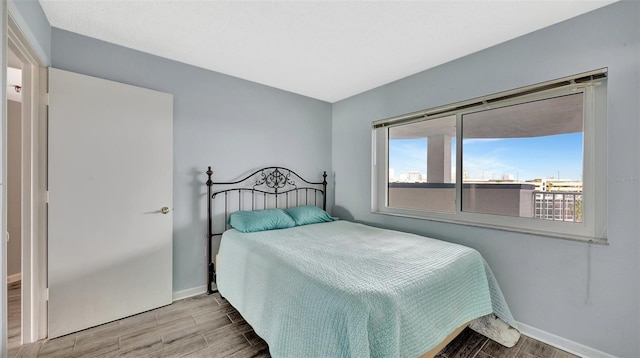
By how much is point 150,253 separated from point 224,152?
Result: 1190mm

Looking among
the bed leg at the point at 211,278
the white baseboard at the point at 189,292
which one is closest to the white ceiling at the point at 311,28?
the bed leg at the point at 211,278

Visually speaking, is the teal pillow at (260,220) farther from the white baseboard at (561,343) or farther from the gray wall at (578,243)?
the white baseboard at (561,343)

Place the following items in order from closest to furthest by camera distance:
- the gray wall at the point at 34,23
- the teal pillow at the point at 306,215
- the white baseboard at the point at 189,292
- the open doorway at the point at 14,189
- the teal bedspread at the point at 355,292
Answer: the teal bedspread at the point at 355,292, the gray wall at the point at 34,23, the white baseboard at the point at 189,292, the open doorway at the point at 14,189, the teal pillow at the point at 306,215

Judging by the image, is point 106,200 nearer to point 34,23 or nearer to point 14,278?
point 34,23

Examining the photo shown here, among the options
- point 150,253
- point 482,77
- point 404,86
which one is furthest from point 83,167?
point 482,77

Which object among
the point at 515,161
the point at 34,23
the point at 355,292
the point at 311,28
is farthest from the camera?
the point at 515,161

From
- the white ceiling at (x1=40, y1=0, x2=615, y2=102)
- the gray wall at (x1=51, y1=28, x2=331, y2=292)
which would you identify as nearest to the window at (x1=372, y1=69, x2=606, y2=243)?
the white ceiling at (x1=40, y1=0, x2=615, y2=102)

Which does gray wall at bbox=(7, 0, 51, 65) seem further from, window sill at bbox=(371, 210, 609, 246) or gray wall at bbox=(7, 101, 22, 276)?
window sill at bbox=(371, 210, 609, 246)

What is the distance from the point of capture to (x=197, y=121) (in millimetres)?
2654

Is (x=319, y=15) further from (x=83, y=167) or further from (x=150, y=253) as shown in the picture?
(x=150, y=253)

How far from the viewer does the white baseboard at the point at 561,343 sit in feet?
5.72

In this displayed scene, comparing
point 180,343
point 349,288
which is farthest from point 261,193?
point 349,288

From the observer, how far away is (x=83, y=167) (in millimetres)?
2023

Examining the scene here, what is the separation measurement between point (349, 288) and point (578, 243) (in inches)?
68.1
